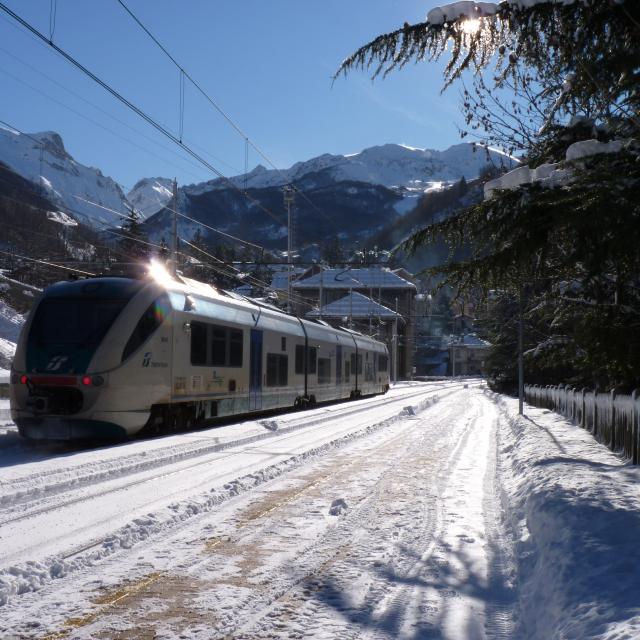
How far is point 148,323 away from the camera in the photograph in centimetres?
1496

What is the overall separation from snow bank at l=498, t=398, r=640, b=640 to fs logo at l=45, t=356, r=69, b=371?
819 cm

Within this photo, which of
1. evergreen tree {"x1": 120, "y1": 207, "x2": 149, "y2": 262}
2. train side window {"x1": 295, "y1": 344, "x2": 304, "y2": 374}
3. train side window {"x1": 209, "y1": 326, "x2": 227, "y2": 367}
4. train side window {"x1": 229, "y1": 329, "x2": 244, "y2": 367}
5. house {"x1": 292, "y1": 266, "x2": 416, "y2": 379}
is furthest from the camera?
house {"x1": 292, "y1": 266, "x2": 416, "y2": 379}

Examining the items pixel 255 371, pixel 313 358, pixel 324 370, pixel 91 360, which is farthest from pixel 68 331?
pixel 324 370

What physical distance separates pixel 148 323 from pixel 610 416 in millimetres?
8926

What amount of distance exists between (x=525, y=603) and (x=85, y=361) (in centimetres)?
1055

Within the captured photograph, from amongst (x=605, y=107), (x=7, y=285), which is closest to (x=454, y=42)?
(x=605, y=107)

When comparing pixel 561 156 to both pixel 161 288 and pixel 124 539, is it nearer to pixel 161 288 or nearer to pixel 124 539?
pixel 124 539

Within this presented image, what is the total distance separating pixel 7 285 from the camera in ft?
178

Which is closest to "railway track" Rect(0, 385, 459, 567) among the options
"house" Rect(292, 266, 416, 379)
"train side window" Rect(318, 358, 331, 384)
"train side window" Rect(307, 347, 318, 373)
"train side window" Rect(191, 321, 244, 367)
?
"train side window" Rect(191, 321, 244, 367)

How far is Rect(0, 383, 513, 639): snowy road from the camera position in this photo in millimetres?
4805

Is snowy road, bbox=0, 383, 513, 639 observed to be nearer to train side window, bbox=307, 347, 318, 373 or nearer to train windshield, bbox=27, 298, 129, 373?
train windshield, bbox=27, 298, 129, 373

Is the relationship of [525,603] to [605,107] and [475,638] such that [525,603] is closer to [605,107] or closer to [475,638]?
[475,638]

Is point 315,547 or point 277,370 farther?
point 277,370

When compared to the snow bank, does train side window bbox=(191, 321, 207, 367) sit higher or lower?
higher
